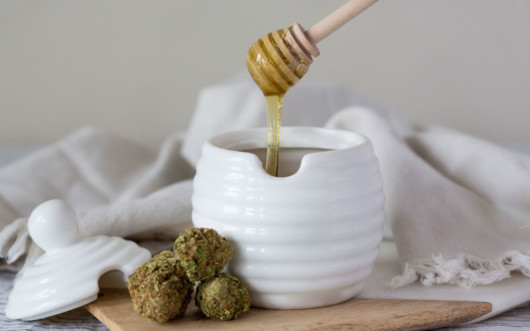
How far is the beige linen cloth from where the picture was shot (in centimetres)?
92

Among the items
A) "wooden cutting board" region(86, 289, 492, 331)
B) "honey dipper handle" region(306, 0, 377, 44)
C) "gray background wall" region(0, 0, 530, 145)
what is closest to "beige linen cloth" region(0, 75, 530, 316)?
"wooden cutting board" region(86, 289, 492, 331)

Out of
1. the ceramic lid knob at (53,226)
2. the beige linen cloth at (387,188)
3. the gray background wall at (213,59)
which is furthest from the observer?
the gray background wall at (213,59)

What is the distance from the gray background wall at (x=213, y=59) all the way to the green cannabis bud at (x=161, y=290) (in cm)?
144

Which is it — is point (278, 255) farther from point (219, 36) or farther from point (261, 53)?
point (219, 36)

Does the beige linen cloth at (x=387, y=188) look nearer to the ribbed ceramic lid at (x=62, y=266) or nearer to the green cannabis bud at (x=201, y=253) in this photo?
the ribbed ceramic lid at (x=62, y=266)

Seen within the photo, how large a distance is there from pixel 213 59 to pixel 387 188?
122 cm

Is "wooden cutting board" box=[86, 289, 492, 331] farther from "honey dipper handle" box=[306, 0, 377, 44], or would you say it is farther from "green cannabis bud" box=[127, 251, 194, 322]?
"honey dipper handle" box=[306, 0, 377, 44]

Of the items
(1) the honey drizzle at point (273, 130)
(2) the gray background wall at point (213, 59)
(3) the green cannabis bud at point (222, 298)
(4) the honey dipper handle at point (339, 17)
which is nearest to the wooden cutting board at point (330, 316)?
(3) the green cannabis bud at point (222, 298)

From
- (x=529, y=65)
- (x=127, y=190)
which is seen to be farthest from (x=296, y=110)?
(x=529, y=65)

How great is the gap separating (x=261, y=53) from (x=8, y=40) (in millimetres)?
1600

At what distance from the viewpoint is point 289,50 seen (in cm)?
74

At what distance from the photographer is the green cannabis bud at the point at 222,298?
2.30ft

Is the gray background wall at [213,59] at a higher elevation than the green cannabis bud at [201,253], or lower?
higher

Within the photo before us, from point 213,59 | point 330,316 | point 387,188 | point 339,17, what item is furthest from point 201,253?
point 213,59
